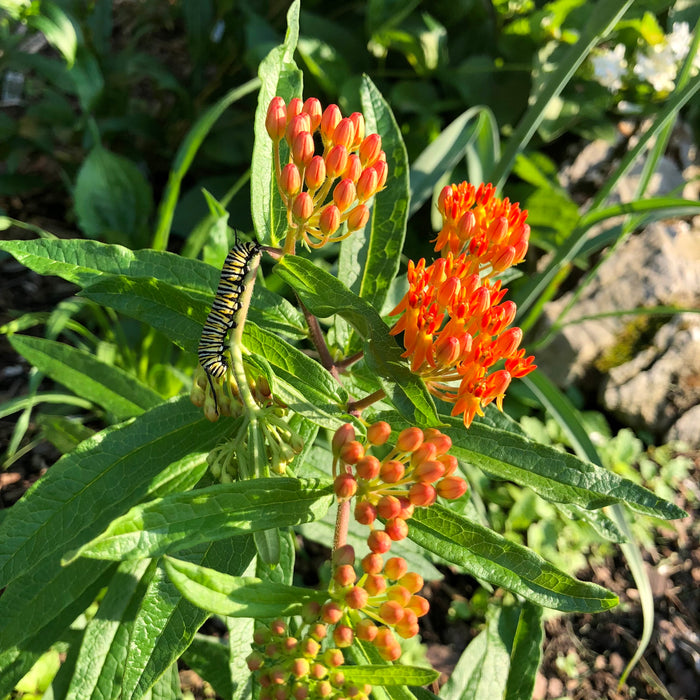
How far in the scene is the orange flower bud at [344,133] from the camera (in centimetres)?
111

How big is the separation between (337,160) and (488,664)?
1265 mm

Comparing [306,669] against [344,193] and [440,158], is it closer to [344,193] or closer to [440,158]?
[344,193]

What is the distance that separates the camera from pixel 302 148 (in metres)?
1.08

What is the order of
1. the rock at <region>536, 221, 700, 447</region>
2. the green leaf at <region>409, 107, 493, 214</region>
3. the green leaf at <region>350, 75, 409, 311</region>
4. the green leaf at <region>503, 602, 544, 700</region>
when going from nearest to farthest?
the green leaf at <region>350, 75, 409, 311</region> → the green leaf at <region>503, 602, 544, 700</region> → the green leaf at <region>409, 107, 493, 214</region> → the rock at <region>536, 221, 700, 447</region>

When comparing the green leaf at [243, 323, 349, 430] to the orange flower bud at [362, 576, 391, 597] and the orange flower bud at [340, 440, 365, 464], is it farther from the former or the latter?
the orange flower bud at [362, 576, 391, 597]

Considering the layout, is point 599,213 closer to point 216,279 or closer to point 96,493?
point 216,279

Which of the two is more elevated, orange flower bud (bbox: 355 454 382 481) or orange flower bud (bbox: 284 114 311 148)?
orange flower bud (bbox: 284 114 311 148)

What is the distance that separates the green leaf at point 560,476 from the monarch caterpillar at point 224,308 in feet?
1.59

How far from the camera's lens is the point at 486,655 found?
1639 millimetres

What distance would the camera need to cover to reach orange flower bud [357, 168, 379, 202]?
1.11 m

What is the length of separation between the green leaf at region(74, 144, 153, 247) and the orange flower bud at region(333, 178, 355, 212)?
2048mm

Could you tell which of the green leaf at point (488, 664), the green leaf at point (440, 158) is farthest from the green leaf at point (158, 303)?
the green leaf at point (440, 158)

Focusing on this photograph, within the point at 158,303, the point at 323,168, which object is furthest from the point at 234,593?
the point at 323,168

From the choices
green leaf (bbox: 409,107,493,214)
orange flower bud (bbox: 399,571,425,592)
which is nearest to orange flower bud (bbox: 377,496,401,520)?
orange flower bud (bbox: 399,571,425,592)
